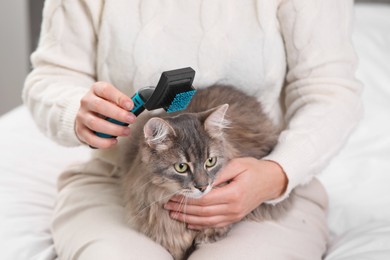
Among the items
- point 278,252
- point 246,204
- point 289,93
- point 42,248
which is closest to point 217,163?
point 246,204

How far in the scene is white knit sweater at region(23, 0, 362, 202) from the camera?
1.26m

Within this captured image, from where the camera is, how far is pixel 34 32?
288 centimetres

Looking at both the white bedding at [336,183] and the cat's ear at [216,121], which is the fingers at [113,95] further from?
the white bedding at [336,183]

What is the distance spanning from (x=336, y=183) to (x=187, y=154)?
77 centimetres

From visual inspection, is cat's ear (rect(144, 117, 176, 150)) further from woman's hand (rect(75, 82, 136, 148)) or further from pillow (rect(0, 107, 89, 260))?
pillow (rect(0, 107, 89, 260))

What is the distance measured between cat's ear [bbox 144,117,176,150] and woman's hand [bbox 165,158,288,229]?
13cm

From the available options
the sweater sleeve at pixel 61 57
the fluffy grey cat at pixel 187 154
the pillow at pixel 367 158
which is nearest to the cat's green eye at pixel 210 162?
the fluffy grey cat at pixel 187 154

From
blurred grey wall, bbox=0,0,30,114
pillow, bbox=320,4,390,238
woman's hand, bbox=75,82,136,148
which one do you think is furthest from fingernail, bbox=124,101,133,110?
blurred grey wall, bbox=0,0,30,114

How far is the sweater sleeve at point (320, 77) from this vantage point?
124 centimetres

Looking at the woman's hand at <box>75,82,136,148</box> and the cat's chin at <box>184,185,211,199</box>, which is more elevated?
the woman's hand at <box>75,82,136,148</box>

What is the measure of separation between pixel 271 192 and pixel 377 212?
47 cm

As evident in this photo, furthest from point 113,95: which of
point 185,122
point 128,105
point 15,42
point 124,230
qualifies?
point 15,42

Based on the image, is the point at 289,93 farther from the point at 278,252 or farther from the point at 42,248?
the point at 42,248

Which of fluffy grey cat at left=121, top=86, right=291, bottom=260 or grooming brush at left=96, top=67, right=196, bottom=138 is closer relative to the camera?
grooming brush at left=96, top=67, right=196, bottom=138
